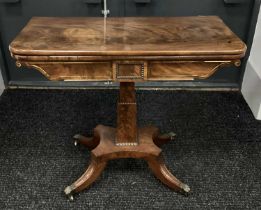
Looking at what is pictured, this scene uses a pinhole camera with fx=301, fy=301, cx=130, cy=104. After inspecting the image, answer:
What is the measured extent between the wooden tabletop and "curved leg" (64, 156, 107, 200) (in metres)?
0.45

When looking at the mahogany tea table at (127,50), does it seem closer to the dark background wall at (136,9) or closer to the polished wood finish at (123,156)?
A: the polished wood finish at (123,156)

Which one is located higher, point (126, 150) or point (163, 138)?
point (126, 150)

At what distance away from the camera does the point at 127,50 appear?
2.73 ft

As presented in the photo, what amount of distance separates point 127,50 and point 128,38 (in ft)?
0.34

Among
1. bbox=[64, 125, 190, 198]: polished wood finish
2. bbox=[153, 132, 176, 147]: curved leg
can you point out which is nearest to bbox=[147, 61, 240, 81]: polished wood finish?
bbox=[64, 125, 190, 198]: polished wood finish

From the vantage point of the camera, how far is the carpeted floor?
114 cm

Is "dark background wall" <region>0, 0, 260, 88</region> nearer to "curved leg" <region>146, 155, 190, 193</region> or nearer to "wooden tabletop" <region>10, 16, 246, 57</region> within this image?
"wooden tabletop" <region>10, 16, 246, 57</region>

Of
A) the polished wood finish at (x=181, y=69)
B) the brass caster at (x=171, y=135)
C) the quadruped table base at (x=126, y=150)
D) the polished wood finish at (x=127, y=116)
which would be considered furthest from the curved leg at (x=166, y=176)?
the polished wood finish at (x=181, y=69)

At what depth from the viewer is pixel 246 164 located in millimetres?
1295

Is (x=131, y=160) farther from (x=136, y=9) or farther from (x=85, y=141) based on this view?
(x=136, y=9)

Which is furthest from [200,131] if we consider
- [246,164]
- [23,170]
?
[23,170]

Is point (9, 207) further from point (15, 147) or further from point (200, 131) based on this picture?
point (200, 131)

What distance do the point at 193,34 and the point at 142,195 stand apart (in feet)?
2.05

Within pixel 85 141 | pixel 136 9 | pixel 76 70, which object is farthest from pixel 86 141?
pixel 136 9
